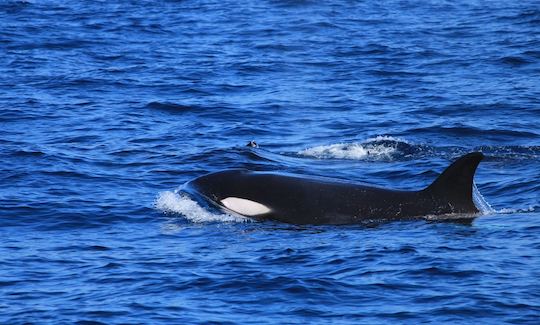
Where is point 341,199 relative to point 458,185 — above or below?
below

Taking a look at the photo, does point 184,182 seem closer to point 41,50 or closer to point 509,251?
point 509,251

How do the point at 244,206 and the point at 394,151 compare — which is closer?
the point at 244,206

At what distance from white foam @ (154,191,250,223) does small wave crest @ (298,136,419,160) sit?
4329 millimetres

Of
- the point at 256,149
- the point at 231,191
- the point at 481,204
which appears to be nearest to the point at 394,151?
the point at 256,149

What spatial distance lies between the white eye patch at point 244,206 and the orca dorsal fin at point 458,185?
2.30m

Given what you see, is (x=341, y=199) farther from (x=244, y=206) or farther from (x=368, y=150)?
(x=368, y=150)

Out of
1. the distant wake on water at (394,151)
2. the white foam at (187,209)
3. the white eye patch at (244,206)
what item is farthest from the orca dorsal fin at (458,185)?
the distant wake on water at (394,151)

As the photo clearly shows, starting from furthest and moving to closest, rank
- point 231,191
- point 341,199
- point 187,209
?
1. point 187,209
2. point 231,191
3. point 341,199

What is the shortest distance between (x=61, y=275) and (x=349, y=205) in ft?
13.8

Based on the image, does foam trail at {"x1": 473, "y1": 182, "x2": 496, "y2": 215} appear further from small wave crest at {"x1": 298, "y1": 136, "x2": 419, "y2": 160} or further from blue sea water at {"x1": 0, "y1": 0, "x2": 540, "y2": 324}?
small wave crest at {"x1": 298, "y1": 136, "x2": 419, "y2": 160}

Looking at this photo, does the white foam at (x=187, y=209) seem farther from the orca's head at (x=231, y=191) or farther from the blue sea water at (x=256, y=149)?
the orca's head at (x=231, y=191)

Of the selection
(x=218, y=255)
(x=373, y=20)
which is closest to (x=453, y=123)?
(x=218, y=255)

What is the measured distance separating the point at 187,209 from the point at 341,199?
2306mm

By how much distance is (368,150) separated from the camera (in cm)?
2164
